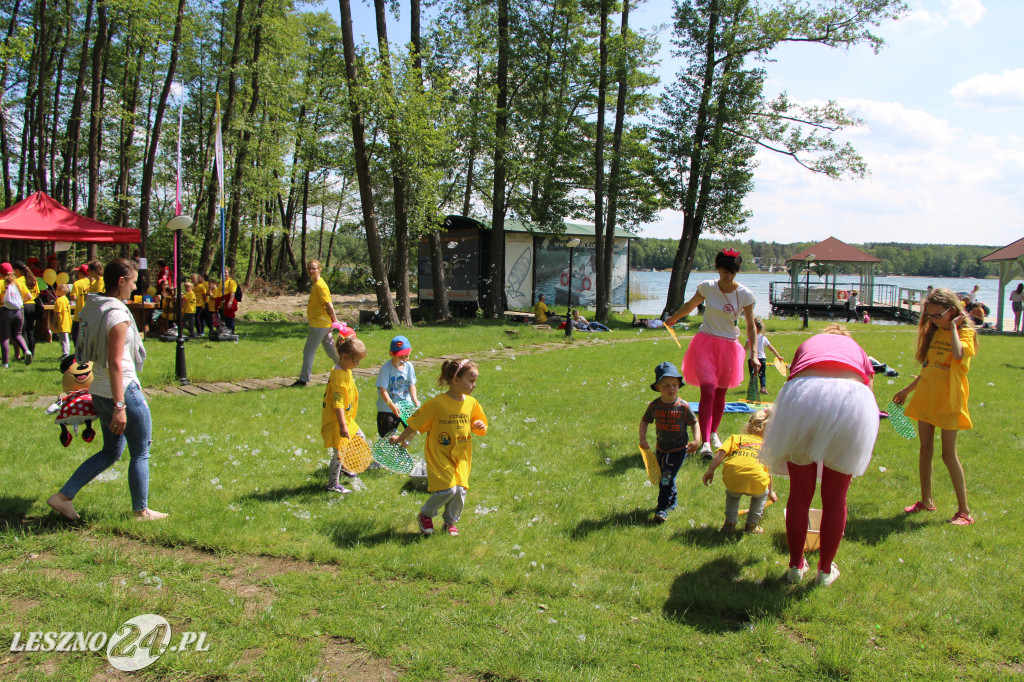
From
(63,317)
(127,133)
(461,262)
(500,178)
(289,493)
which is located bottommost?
(289,493)

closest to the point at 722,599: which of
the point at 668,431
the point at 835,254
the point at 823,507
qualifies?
the point at 823,507

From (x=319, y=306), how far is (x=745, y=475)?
23.3 ft

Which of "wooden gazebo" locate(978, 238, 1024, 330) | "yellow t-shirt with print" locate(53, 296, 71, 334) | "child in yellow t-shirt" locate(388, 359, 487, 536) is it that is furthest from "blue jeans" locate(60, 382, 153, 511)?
"wooden gazebo" locate(978, 238, 1024, 330)

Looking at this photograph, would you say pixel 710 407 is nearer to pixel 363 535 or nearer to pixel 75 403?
pixel 363 535

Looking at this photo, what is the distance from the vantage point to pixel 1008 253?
30.3 metres

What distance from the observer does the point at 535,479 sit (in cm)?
629

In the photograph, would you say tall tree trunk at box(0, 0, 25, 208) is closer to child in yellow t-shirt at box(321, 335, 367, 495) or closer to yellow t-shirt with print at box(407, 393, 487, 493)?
child in yellow t-shirt at box(321, 335, 367, 495)

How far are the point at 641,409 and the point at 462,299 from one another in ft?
58.2

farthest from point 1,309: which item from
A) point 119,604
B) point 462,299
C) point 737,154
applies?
point 737,154

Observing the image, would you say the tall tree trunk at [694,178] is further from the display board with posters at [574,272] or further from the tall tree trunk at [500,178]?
the tall tree trunk at [500,178]

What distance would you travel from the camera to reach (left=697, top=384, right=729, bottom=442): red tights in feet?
21.9

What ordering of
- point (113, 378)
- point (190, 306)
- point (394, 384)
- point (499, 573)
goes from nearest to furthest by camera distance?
1. point (499, 573)
2. point (113, 378)
3. point (394, 384)
4. point (190, 306)

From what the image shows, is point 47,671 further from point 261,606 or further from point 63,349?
point 63,349

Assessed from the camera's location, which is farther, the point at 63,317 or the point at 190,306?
the point at 190,306
